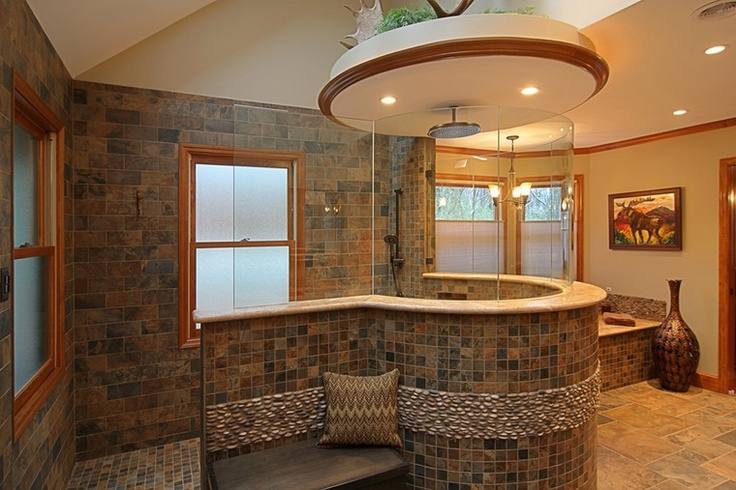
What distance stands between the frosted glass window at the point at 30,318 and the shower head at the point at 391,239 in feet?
7.96

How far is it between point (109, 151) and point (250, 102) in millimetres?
1123

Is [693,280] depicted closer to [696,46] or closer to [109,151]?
[696,46]

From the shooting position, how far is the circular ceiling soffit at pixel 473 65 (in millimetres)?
2240

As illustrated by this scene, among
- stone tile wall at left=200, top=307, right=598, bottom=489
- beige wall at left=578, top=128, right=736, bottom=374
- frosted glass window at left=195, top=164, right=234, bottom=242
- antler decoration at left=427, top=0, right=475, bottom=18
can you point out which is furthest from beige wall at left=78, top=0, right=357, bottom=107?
beige wall at left=578, top=128, right=736, bottom=374

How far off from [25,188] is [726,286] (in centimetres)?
565

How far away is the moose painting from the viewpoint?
4465 mm

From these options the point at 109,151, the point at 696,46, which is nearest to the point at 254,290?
the point at 109,151

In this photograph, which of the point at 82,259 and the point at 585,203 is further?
the point at 585,203

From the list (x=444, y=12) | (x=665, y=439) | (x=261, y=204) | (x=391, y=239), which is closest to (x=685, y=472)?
(x=665, y=439)

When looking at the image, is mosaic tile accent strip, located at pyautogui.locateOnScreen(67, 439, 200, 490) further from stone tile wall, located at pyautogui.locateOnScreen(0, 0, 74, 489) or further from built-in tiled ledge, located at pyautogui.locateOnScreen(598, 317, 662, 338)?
built-in tiled ledge, located at pyautogui.locateOnScreen(598, 317, 662, 338)

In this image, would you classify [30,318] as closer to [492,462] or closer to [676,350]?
[492,462]

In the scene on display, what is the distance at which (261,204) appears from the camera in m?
3.09

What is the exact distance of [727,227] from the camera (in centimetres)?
405

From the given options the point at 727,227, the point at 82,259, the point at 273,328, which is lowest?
the point at 273,328
